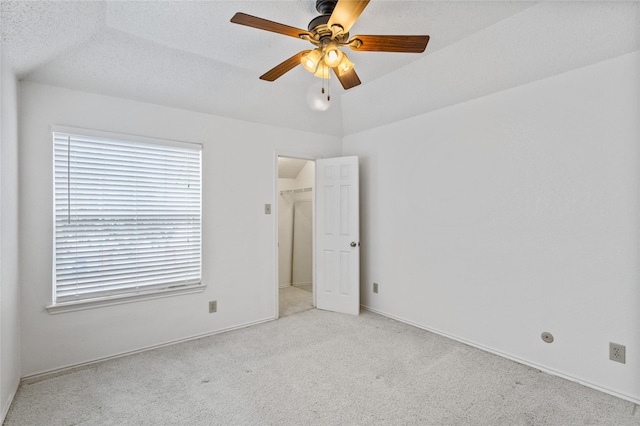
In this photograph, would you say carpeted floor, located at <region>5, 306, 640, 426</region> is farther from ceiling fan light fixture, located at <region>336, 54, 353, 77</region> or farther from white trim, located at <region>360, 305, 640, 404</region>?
ceiling fan light fixture, located at <region>336, 54, 353, 77</region>

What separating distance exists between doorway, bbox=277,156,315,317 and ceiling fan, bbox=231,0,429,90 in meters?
3.06

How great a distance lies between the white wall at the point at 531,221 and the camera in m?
2.28

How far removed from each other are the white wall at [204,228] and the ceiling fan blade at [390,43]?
6.50ft

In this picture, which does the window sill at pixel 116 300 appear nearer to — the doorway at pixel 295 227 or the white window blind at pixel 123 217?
the white window blind at pixel 123 217

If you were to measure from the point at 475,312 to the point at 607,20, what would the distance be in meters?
2.47

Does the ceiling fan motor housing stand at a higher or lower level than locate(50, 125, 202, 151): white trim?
higher

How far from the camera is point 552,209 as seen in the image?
8.52ft

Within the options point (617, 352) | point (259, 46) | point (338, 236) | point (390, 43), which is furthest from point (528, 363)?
point (259, 46)

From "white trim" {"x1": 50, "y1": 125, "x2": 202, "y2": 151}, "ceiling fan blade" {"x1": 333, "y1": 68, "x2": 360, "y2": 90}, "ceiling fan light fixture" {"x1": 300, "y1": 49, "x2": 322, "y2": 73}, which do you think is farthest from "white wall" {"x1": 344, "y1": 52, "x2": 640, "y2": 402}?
"white trim" {"x1": 50, "y1": 125, "x2": 202, "y2": 151}

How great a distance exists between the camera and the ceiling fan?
176cm

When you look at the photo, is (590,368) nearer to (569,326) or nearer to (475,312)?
(569,326)

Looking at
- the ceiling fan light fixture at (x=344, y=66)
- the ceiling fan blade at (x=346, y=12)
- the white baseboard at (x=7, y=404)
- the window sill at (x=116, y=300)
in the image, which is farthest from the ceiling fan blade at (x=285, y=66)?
the white baseboard at (x=7, y=404)

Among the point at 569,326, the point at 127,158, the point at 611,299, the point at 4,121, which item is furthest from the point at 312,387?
the point at 4,121

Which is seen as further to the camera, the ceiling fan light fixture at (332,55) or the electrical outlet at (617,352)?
the electrical outlet at (617,352)
